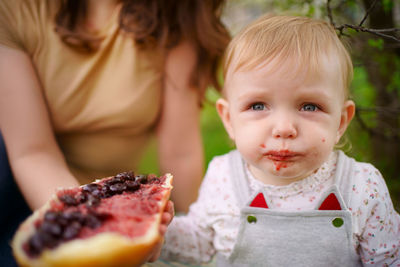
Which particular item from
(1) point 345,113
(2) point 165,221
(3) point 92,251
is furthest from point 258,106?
(3) point 92,251

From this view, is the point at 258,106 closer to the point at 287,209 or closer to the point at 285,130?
the point at 285,130

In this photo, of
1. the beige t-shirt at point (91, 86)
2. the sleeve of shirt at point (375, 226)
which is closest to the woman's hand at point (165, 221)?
the sleeve of shirt at point (375, 226)

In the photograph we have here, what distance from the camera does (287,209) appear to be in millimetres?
1555

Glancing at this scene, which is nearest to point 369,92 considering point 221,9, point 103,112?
point 221,9

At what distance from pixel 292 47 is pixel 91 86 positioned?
4.52ft

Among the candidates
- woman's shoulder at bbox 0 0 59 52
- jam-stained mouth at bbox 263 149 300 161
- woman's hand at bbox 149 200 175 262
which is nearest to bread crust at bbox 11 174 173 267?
woman's hand at bbox 149 200 175 262

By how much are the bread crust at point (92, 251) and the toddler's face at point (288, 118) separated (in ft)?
2.07

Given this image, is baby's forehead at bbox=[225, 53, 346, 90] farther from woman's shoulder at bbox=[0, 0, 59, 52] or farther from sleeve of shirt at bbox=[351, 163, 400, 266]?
woman's shoulder at bbox=[0, 0, 59, 52]

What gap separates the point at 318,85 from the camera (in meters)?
1.41

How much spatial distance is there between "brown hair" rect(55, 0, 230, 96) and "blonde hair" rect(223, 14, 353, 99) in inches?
30.0

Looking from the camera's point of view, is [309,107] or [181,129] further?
[181,129]

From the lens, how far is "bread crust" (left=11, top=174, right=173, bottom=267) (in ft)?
3.04

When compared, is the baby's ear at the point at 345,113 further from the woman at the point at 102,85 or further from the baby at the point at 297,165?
the woman at the point at 102,85

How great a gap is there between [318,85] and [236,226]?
2.44ft
